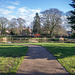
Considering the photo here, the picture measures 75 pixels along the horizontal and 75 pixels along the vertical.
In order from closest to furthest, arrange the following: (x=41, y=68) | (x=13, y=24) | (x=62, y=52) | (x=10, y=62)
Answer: (x=41, y=68), (x=10, y=62), (x=62, y=52), (x=13, y=24)

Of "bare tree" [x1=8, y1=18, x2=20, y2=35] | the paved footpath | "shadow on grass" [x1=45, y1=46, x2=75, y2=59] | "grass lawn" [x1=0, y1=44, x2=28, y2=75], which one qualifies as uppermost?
"bare tree" [x1=8, y1=18, x2=20, y2=35]

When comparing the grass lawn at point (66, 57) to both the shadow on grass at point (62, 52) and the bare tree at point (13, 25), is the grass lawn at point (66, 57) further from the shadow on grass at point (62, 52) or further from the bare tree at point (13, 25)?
the bare tree at point (13, 25)

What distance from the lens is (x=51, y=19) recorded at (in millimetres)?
42844

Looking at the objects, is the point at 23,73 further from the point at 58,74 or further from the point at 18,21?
the point at 18,21

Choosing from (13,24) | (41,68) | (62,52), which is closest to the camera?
(41,68)

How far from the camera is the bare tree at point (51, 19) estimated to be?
4181 centimetres

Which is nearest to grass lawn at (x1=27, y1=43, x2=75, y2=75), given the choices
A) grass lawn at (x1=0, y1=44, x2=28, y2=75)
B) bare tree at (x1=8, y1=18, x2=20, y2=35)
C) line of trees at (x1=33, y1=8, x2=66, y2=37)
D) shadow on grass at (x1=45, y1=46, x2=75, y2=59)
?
shadow on grass at (x1=45, y1=46, x2=75, y2=59)

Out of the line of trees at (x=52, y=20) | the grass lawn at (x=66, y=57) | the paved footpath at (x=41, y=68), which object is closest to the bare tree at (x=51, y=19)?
the line of trees at (x=52, y=20)

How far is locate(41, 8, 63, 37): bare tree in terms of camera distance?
137ft

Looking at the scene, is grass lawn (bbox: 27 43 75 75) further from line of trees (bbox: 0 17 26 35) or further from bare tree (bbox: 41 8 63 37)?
line of trees (bbox: 0 17 26 35)

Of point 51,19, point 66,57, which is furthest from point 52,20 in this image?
point 66,57

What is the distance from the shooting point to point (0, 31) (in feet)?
215

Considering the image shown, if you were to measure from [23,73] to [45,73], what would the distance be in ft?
3.19

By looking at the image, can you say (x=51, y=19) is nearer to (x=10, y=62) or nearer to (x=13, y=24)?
(x=13, y=24)
